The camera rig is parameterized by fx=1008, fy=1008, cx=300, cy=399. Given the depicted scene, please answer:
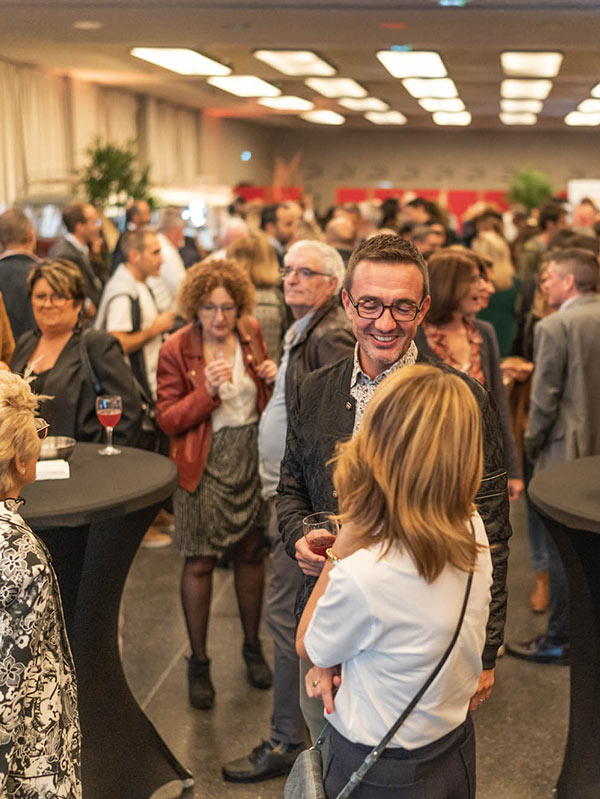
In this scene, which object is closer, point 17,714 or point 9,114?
point 17,714

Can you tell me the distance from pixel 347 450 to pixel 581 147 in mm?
25371

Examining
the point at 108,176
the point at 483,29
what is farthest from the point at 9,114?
the point at 483,29

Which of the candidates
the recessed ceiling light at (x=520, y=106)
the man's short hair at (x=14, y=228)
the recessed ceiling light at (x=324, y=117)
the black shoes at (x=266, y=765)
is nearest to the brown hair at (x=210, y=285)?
the black shoes at (x=266, y=765)

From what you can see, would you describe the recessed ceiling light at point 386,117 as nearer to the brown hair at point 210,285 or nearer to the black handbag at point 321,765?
the brown hair at point 210,285

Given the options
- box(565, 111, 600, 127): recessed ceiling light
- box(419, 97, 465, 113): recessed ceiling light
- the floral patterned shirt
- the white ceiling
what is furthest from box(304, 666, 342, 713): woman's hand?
box(565, 111, 600, 127): recessed ceiling light

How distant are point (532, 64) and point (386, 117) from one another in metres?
9.63

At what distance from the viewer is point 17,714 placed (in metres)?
1.97

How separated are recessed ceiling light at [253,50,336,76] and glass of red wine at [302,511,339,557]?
27.4 ft

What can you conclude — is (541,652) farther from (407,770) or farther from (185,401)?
(407,770)

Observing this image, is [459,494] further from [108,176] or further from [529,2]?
[108,176]

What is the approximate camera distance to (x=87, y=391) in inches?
141

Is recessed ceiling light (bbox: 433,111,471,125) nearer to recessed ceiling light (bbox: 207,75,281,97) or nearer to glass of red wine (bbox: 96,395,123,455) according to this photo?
recessed ceiling light (bbox: 207,75,281,97)

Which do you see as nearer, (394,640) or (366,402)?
(394,640)

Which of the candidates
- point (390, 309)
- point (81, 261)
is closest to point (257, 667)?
point (390, 309)
